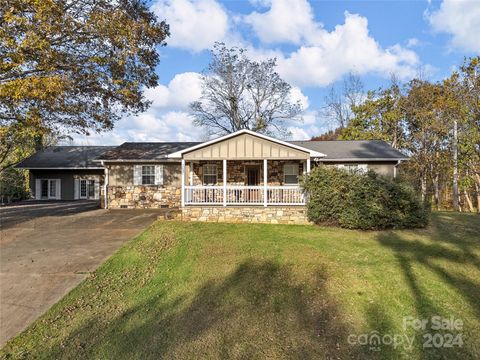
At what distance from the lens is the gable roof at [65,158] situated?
22781 millimetres

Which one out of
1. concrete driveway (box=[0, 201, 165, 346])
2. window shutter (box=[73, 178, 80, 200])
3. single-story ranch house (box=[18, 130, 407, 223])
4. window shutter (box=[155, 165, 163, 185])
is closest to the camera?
concrete driveway (box=[0, 201, 165, 346])

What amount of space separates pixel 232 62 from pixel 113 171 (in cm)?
1953

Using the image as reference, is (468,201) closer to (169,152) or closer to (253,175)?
(253,175)

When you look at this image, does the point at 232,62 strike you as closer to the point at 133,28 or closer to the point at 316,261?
the point at 133,28

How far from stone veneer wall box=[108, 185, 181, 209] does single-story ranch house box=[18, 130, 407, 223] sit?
0.17 ft

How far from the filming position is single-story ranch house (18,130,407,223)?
12711 millimetres

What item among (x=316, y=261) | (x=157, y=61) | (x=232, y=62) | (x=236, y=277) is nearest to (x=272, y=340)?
(x=236, y=277)

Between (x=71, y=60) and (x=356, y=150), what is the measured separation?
14.4m

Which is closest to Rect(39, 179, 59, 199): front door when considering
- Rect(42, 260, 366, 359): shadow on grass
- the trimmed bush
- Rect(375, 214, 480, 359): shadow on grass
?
the trimmed bush

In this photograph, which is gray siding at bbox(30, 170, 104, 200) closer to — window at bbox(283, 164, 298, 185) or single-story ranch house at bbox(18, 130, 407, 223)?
single-story ranch house at bbox(18, 130, 407, 223)

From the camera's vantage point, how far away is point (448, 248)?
7930 millimetres

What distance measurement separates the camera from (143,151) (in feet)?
59.5

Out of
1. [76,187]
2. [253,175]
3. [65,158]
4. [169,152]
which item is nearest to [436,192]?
[253,175]

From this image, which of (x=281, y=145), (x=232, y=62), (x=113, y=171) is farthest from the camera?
(x=232, y=62)
